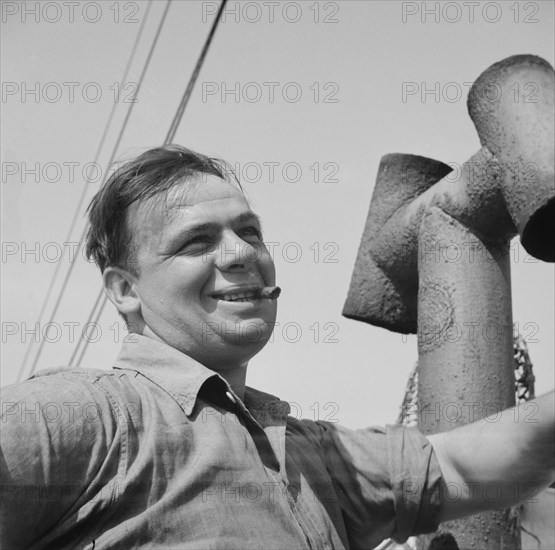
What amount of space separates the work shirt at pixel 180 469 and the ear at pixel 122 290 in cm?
6

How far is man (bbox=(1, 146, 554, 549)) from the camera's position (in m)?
1.39

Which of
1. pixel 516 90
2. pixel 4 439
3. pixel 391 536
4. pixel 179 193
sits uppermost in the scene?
pixel 516 90

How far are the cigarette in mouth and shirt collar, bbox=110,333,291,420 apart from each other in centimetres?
16

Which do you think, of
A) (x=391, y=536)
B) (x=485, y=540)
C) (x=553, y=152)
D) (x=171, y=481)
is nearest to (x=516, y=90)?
(x=553, y=152)

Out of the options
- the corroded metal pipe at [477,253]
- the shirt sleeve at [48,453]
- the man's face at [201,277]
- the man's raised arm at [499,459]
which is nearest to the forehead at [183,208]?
the man's face at [201,277]

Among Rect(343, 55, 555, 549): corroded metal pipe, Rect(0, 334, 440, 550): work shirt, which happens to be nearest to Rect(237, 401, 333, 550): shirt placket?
Rect(0, 334, 440, 550): work shirt

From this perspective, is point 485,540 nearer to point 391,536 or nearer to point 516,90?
point 391,536

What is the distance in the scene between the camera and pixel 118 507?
1407mm

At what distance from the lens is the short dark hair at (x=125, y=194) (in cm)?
173

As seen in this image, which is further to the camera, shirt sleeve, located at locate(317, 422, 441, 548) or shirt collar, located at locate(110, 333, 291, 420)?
shirt sleeve, located at locate(317, 422, 441, 548)

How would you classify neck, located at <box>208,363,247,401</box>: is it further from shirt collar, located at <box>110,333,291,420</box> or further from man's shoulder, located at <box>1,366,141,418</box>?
man's shoulder, located at <box>1,366,141,418</box>

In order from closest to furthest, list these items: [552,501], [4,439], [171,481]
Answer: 1. [4,439]
2. [171,481]
3. [552,501]

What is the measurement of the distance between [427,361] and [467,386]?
156 mm

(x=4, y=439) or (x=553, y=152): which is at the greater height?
(x=553, y=152)
